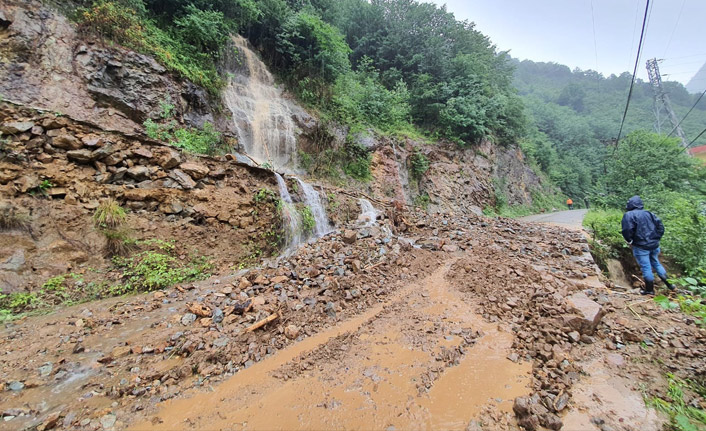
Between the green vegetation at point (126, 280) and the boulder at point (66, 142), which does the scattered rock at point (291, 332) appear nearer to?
the green vegetation at point (126, 280)

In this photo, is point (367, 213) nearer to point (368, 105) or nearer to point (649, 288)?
point (649, 288)

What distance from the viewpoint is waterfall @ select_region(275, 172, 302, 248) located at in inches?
254

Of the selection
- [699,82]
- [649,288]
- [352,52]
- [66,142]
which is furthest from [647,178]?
[699,82]

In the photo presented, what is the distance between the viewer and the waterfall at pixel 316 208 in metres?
7.28

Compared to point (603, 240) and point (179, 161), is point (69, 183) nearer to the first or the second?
point (179, 161)

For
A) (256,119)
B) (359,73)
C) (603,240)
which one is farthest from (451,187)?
(256,119)

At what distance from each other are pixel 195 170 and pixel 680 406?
24.7 ft

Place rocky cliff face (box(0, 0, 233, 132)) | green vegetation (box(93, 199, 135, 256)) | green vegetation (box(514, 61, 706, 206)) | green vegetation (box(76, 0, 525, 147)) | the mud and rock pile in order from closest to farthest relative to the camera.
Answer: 1. the mud and rock pile
2. green vegetation (box(93, 199, 135, 256))
3. rocky cliff face (box(0, 0, 233, 132))
4. green vegetation (box(76, 0, 525, 147))
5. green vegetation (box(514, 61, 706, 206))

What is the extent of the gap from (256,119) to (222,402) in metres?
9.58

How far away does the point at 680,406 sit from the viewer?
1.86 m

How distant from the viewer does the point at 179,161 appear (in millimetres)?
5738

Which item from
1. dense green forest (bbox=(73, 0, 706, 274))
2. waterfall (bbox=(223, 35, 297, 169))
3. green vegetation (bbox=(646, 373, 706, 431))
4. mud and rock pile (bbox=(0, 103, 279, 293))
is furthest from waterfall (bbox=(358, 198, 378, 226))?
green vegetation (bbox=(646, 373, 706, 431))

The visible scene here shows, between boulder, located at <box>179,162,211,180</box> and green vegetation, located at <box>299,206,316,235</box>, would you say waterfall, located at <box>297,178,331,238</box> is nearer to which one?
green vegetation, located at <box>299,206,316,235</box>

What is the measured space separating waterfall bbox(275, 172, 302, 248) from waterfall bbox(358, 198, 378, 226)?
6.13 ft
